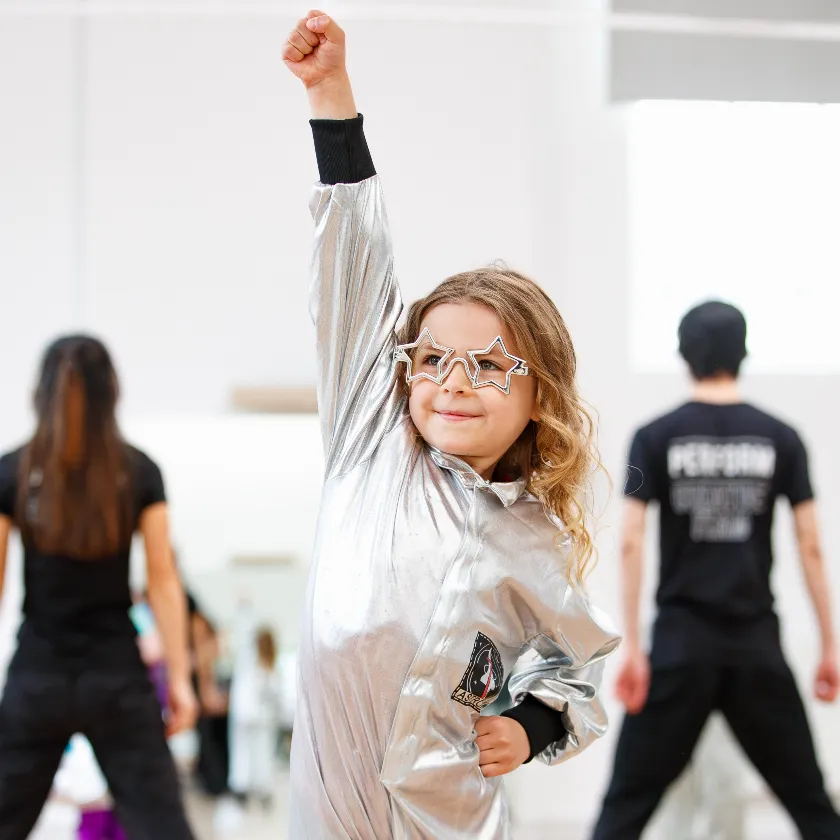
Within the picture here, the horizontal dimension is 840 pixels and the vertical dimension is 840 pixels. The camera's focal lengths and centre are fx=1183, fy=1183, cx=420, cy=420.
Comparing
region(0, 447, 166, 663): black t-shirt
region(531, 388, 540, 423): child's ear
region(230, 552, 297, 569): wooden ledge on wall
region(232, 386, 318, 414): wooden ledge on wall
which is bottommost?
region(230, 552, 297, 569): wooden ledge on wall

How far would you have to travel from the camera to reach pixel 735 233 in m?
4.50

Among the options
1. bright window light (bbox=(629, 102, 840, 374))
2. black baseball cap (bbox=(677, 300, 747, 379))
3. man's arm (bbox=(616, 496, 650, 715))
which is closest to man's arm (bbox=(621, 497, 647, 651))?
man's arm (bbox=(616, 496, 650, 715))

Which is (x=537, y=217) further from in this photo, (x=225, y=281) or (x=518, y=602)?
(x=518, y=602)

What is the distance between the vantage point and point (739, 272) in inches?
177

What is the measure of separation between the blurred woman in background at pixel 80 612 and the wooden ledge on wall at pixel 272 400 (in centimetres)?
170

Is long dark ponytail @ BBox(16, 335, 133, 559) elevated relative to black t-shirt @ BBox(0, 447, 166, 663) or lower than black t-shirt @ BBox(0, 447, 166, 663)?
elevated

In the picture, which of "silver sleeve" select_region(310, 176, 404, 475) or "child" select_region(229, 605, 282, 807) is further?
"child" select_region(229, 605, 282, 807)

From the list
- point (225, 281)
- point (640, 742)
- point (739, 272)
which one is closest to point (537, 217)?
point (739, 272)

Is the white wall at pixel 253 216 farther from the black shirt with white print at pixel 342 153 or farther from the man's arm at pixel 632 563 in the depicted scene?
the black shirt with white print at pixel 342 153

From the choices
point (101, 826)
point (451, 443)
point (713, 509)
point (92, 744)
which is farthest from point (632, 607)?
point (451, 443)

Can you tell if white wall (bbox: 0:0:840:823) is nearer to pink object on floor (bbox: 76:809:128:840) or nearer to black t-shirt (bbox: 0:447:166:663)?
pink object on floor (bbox: 76:809:128:840)

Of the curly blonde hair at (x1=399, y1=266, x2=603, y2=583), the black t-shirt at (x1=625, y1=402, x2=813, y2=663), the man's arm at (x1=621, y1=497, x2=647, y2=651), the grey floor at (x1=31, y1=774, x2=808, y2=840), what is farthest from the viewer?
the grey floor at (x1=31, y1=774, x2=808, y2=840)

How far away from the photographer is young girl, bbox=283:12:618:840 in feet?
4.46

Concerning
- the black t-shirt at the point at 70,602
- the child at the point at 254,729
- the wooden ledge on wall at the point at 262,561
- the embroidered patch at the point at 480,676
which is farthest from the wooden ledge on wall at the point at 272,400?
the embroidered patch at the point at 480,676
